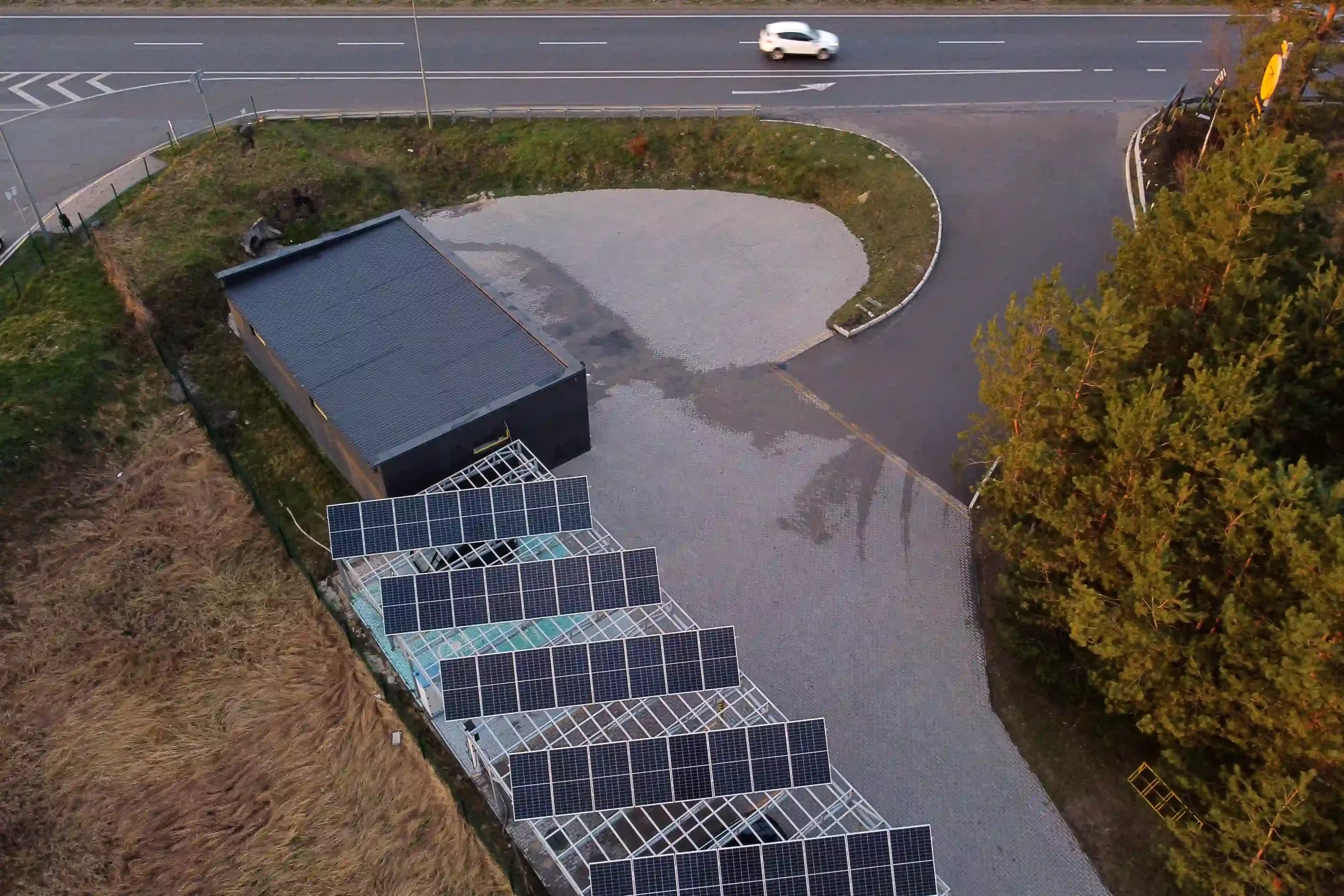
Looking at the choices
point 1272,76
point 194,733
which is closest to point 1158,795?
point 194,733

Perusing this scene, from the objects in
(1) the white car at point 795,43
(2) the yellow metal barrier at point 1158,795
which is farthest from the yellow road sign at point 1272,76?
(2) the yellow metal barrier at point 1158,795

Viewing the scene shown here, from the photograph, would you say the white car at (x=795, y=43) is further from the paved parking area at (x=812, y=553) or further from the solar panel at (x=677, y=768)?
the solar panel at (x=677, y=768)

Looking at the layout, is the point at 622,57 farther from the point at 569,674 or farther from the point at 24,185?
the point at 569,674

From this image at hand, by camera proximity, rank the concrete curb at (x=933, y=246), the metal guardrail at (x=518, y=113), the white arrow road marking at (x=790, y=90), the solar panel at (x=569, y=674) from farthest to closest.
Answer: the white arrow road marking at (x=790, y=90) < the metal guardrail at (x=518, y=113) < the concrete curb at (x=933, y=246) < the solar panel at (x=569, y=674)

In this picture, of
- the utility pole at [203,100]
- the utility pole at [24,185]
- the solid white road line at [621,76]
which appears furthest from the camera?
the solid white road line at [621,76]

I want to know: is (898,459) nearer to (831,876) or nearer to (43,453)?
(831,876)
